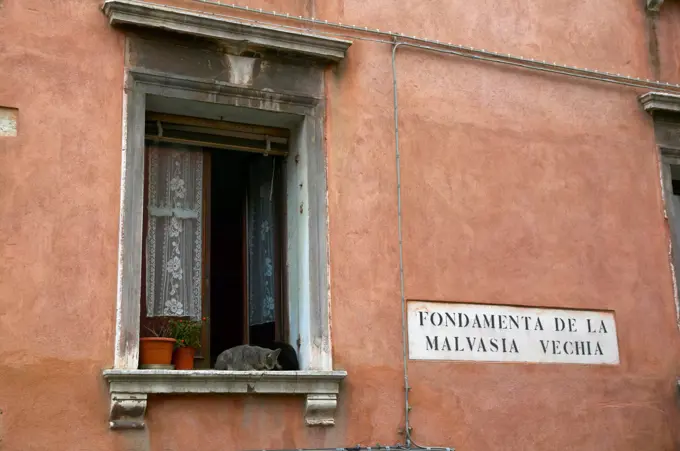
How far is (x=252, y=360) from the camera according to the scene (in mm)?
6703

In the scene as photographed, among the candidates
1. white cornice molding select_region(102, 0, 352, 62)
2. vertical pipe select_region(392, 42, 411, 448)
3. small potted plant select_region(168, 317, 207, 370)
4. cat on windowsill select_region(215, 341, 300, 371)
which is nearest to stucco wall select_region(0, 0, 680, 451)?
vertical pipe select_region(392, 42, 411, 448)

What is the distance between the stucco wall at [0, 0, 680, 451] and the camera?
620 cm

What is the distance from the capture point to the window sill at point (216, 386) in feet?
20.0

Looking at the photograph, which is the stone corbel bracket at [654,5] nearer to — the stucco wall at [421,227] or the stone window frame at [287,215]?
the stucco wall at [421,227]

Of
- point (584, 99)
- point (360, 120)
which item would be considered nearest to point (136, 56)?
point (360, 120)

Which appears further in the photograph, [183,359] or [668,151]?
[668,151]

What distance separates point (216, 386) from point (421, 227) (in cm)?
204

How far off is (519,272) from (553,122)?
1377 mm

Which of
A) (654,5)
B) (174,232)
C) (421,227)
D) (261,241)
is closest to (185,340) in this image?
(174,232)

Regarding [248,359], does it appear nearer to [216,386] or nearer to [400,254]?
[216,386]

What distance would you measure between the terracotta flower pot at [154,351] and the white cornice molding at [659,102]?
465cm

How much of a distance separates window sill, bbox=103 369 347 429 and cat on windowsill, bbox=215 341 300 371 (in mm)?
224

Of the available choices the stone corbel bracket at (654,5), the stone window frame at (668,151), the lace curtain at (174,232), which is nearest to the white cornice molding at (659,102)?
the stone window frame at (668,151)

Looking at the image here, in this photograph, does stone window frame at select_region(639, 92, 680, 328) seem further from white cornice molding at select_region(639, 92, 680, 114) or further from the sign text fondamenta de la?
the sign text fondamenta de la
